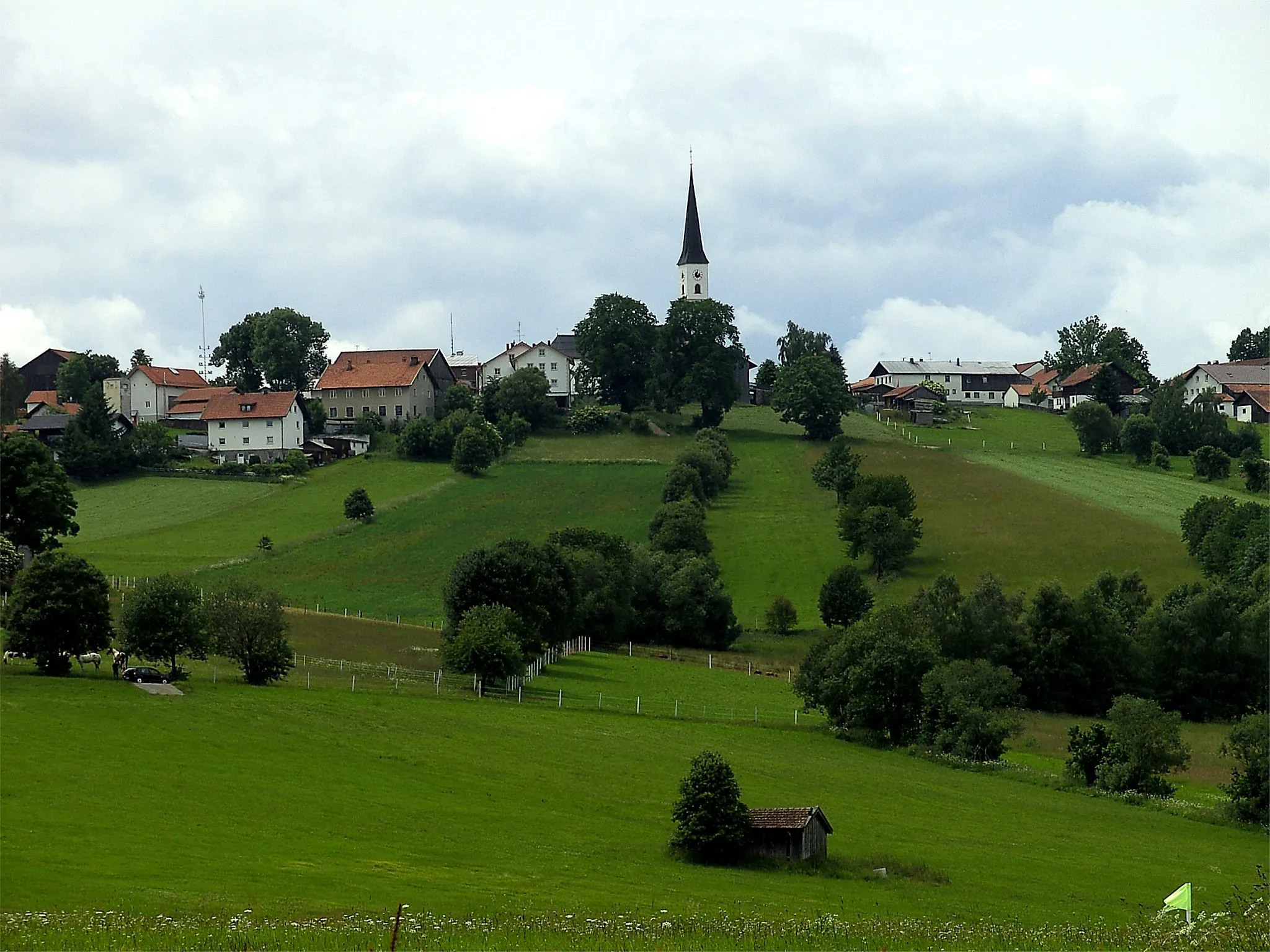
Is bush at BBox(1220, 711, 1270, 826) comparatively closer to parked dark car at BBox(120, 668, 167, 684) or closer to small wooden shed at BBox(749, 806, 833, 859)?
small wooden shed at BBox(749, 806, 833, 859)

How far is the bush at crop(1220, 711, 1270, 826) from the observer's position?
169 feet

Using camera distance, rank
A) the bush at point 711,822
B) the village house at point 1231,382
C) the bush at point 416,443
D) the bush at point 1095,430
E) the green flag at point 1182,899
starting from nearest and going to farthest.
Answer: the green flag at point 1182,899 → the bush at point 711,822 → the bush at point 416,443 → the bush at point 1095,430 → the village house at point 1231,382

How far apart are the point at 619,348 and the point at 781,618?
62.1 meters

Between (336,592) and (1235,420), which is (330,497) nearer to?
(336,592)

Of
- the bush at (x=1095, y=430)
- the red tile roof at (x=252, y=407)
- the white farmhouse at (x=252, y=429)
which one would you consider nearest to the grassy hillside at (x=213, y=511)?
the white farmhouse at (x=252, y=429)

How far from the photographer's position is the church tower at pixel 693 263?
A: 195 m

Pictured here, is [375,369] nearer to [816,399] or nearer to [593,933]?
A: [816,399]

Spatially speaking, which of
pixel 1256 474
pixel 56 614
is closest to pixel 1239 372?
pixel 1256 474

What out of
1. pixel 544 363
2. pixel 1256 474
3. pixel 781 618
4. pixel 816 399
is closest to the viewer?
pixel 781 618

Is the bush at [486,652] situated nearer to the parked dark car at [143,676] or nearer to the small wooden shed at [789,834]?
the parked dark car at [143,676]

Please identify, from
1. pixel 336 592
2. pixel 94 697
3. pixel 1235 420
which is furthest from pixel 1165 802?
pixel 1235 420

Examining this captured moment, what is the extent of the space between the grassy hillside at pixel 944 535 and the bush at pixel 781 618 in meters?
1.90

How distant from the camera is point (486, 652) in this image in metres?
65.6

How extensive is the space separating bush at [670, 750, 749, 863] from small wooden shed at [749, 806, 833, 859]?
34 centimetres
